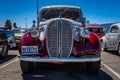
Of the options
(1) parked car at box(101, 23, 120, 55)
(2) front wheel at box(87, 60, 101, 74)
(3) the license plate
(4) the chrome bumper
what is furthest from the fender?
(1) parked car at box(101, 23, 120, 55)

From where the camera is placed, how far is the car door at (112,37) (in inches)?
464

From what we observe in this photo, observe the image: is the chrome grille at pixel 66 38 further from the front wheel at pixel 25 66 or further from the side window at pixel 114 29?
the side window at pixel 114 29

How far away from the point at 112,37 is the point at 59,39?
261 inches

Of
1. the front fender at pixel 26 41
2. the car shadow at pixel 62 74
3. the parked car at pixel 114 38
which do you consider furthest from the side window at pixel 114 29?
the front fender at pixel 26 41

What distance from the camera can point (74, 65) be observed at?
8492mm

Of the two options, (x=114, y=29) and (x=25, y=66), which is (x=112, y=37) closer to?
(x=114, y=29)

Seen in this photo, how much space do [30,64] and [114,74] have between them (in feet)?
8.61

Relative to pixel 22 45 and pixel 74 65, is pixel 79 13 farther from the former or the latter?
pixel 22 45

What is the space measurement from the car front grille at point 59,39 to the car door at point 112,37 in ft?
19.6

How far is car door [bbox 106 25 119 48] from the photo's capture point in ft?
38.7

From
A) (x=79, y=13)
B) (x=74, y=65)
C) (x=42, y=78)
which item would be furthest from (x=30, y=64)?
(x=79, y=13)

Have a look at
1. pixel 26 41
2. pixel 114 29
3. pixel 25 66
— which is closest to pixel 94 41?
pixel 26 41

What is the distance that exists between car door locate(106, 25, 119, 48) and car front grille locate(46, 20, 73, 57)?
5.97 meters

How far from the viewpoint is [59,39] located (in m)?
6.26
